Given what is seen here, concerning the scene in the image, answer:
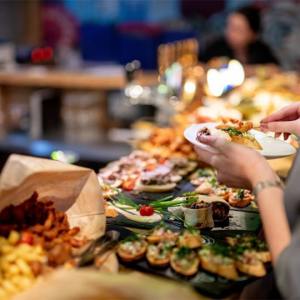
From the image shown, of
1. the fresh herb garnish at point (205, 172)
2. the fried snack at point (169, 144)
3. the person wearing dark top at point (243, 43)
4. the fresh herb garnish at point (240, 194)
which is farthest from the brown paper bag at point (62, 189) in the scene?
the person wearing dark top at point (243, 43)

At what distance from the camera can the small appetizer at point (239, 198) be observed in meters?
2.14

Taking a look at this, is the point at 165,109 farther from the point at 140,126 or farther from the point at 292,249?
the point at 292,249

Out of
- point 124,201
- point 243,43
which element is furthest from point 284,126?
point 243,43

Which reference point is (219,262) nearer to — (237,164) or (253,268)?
(253,268)

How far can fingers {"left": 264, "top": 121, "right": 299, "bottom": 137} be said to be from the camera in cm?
211

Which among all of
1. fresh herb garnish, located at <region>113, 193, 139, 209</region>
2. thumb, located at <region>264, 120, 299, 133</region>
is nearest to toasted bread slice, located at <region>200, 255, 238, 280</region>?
fresh herb garnish, located at <region>113, 193, 139, 209</region>

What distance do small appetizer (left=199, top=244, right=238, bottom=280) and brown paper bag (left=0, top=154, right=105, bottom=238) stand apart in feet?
1.11

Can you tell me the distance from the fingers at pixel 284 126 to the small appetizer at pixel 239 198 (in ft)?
0.86

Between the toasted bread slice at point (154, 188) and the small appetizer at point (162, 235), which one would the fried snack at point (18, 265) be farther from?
the toasted bread slice at point (154, 188)

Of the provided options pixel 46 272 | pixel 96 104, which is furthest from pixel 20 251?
pixel 96 104

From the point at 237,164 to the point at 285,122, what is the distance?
61 centimetres

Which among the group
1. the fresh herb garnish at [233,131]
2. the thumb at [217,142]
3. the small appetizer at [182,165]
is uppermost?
the thumb at [217,142]

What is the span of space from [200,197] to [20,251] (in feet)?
Answer: 2.59

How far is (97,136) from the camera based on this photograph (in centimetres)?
664
